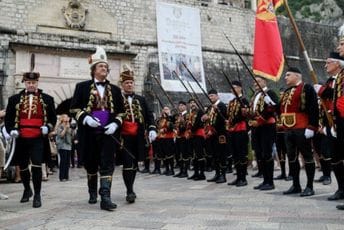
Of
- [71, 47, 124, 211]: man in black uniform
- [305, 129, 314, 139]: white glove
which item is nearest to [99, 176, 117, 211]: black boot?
[71, 47, 124, 211]: man in black uniform

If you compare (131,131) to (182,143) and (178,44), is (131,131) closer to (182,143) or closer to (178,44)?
(182,143)

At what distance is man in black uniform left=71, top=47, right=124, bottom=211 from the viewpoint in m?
5.53

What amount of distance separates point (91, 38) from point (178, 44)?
166 inches

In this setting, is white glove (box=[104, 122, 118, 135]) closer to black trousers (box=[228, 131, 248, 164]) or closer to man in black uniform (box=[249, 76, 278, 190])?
man in black uniform (box=[249, 76, 278, 190])

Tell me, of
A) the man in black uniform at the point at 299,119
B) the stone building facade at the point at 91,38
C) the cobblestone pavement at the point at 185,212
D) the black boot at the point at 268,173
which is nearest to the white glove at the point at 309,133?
the man in black uniform at the point at 299,119

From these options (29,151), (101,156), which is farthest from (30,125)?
(101,156)

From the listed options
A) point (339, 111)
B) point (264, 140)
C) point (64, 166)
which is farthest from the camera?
point (64, 166)

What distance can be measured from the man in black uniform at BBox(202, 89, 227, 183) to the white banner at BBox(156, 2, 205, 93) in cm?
1086

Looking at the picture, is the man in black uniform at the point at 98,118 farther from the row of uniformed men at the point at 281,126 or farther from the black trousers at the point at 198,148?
the black trousers at the point at 198,148

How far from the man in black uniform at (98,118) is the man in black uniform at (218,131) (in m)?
3.26

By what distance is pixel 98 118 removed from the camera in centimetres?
561

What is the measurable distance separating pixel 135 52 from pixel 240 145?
12.3 meters

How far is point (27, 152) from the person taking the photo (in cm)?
618

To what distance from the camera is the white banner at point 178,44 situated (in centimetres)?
1998
